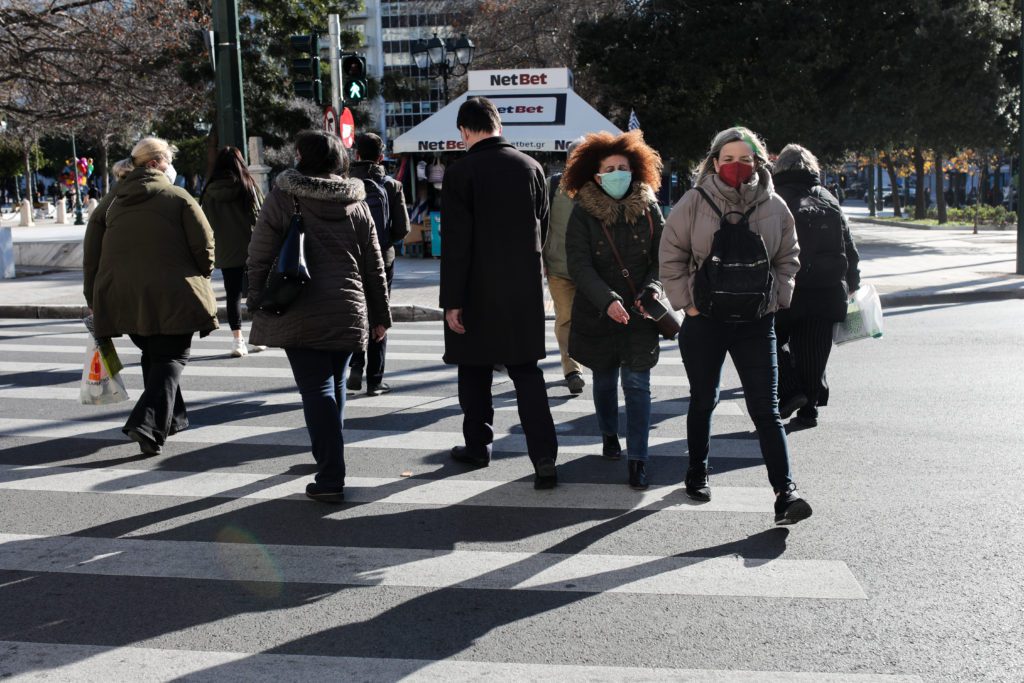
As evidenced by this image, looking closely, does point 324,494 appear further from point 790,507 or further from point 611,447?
point 790,507

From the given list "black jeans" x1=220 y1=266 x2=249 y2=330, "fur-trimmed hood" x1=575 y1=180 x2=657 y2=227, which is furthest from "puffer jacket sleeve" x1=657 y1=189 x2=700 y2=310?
"black jeans" x1=220 y1=266 x2=249 y2=330

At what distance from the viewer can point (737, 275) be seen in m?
4.90

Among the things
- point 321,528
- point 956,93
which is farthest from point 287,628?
point 956,93

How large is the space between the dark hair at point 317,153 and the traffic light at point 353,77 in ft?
36.8

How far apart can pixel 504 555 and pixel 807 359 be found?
3345 mm

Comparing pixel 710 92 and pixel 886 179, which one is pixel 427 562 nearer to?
pixel 710 92

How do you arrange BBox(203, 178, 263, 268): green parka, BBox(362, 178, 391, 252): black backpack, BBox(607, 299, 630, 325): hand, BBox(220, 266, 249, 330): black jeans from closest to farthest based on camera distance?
BBox(607, 299, 630, 325): hand, BBox(362, 178, 391, 252): black backpack, BBox(203, 178, 263, 268): green parka, BBox(220, 266, 249, 330): black jeans

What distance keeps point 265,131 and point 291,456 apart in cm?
2815

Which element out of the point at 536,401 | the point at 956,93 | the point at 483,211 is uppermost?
the point at 956,93

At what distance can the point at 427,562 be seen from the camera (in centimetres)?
461

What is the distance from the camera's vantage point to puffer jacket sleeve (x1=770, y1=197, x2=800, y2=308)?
5.09m

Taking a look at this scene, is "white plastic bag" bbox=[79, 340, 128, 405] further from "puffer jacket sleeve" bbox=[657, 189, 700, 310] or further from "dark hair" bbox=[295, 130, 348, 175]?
"puffer jacket sleeve" bbox=[657, 189, 700, 310]

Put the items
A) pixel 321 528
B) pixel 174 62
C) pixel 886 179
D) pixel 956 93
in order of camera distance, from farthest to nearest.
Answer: pixel 886 179, pixel 956 93, pixel 174 62, pixel 321 528

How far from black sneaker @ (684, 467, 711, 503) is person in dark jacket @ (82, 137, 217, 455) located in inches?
119
